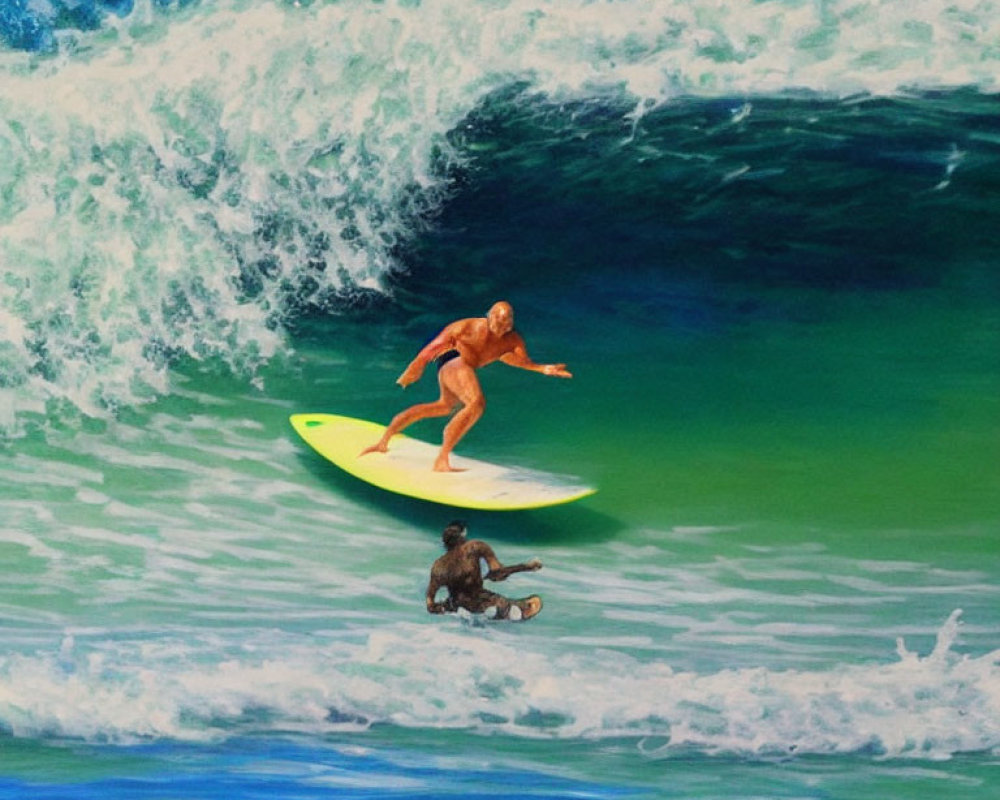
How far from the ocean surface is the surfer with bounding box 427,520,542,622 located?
0.52ft

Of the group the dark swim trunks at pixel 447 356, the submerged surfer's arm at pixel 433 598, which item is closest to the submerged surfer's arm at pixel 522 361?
the dark swim trunks at pixel 447 356

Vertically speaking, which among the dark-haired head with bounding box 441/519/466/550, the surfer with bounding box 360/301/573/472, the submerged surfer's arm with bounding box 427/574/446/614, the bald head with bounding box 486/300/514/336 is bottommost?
the submerged surfer's arm with bounding box 427/574/446/614

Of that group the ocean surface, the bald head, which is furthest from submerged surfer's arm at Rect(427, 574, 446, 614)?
the bald head

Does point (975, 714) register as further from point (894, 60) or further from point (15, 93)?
point (15, 93)

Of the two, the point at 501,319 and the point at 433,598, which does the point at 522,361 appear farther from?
the point at 433,598

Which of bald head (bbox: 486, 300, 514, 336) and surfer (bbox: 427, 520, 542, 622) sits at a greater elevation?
bald head (bbox: 486, 300, 514, 336)

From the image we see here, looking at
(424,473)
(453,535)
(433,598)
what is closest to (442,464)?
(424,473)

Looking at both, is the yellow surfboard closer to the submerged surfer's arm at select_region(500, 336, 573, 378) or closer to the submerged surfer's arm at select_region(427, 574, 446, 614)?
the submerged surfer's arm at select_region(427, 574, 446, 614)

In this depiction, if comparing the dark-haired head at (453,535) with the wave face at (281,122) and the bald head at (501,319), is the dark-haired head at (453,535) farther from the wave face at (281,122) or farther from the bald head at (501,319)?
the wave face at (281,122)

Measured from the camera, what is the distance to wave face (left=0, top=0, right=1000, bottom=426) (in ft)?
23.6

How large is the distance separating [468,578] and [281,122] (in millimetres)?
2634

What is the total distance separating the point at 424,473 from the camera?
653 centimetres

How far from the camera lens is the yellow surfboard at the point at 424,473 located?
6.38 m

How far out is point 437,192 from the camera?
7.28m
